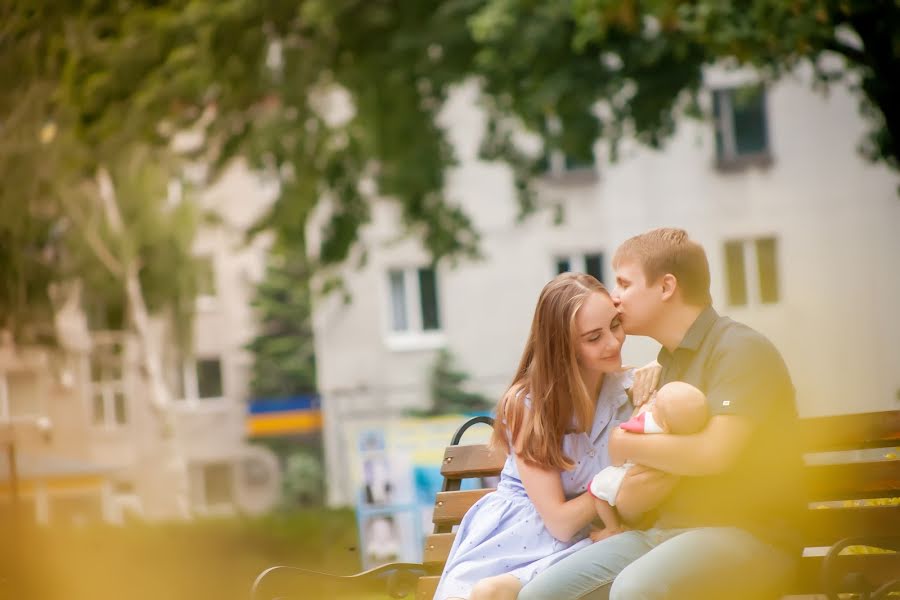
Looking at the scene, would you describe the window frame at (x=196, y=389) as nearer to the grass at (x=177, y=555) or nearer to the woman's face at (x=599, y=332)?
the grass at (x=177, y=555)

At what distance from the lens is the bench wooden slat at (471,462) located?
5.17 m

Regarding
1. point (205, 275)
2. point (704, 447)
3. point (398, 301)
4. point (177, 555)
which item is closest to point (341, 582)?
point (704, 447)

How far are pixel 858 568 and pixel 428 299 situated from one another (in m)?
31.1

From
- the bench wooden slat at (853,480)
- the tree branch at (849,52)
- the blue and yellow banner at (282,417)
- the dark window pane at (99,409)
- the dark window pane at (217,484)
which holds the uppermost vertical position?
the tree branch at (849,52)

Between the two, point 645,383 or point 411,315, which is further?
point 411,315

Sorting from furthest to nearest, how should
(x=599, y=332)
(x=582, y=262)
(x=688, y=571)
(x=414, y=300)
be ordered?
(x=414, y=300) → (x=582, y=262) → (x=599, y=332) → (x=688, y=571)

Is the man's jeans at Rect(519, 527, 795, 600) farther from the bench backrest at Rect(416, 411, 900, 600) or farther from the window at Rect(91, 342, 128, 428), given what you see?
the window at Rect(91, 342, 128, 428)

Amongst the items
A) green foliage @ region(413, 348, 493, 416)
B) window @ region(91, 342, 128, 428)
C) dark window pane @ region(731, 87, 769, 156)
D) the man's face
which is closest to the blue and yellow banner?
window @ region(91, 342, 128, 428)

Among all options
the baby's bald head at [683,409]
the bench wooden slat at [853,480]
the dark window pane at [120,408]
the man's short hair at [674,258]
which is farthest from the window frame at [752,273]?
the baby's bald head at [683,409]

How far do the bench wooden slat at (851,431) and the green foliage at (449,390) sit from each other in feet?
96.7

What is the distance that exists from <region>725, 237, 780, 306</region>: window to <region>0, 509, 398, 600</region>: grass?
9.06 m

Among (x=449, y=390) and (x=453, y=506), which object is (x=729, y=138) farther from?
(x=453, y=506)

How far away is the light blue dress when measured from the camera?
14.6 ft

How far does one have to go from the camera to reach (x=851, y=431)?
4.40 metres
